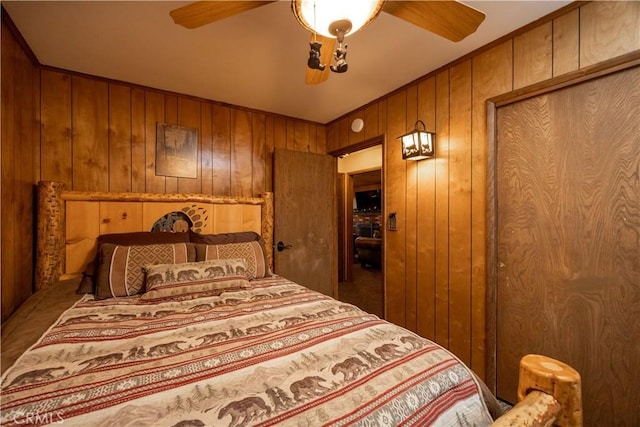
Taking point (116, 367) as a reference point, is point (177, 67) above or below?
above

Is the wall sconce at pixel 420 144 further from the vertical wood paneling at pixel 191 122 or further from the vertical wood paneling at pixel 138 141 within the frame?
the vertical wood paneling at pixel 138 141

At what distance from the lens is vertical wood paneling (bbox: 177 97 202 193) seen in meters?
2.51

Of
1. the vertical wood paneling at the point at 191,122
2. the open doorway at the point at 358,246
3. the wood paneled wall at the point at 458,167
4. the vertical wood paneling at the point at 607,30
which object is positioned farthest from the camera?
the open doorway at the point at 358,246

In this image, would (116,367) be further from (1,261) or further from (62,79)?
(62,79)

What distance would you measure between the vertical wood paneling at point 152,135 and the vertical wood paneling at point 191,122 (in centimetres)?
16

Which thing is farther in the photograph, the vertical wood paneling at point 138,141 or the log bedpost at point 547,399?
the vertical wood paneling at point 138,141

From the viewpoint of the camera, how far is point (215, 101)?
266 cm

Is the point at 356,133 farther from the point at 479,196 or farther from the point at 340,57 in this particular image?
the point at 340,57

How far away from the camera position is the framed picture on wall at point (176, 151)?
2424 mm

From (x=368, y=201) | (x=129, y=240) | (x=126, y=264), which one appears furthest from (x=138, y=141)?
(x=368, y=201)

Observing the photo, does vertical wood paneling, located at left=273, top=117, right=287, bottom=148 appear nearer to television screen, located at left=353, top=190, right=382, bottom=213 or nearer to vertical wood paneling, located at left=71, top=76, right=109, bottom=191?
vertical wood paneling, located at left=71, top=76, right=109, bottom=191

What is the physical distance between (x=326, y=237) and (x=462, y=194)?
1.62 metres

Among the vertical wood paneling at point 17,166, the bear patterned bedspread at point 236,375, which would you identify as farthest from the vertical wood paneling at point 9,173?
the bear patterned bedspread at point 236,375

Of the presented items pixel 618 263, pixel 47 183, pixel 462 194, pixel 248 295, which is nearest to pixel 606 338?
pixel 618 263
